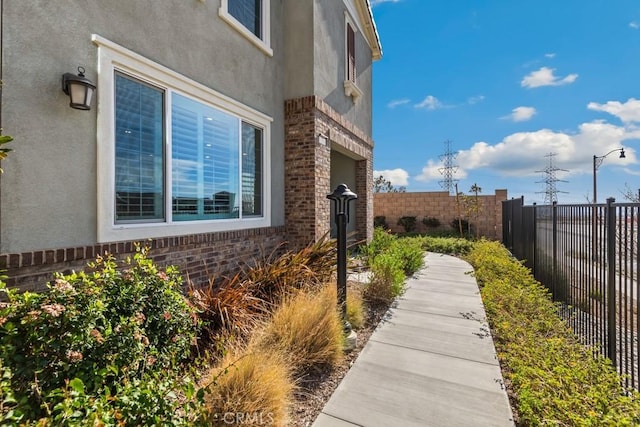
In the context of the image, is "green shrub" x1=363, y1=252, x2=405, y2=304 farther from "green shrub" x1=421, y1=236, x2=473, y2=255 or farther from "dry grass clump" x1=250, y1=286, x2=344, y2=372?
"green shrub" x1=421, y1=236, x2=473, y2=255

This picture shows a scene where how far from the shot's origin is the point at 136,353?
2.08 metres

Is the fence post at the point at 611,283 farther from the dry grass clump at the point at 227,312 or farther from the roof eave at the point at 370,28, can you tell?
the roof eave at the point at 370,28

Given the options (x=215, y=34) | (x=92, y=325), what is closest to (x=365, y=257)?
(x=215, y=34)

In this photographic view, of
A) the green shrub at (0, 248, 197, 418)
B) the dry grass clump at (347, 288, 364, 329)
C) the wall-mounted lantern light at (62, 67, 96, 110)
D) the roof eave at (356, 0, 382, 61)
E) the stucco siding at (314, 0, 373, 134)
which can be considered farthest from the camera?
the roof eave at (356, 0, 382, 61)

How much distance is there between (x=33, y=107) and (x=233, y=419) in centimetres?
324

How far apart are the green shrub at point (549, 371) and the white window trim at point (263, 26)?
20.4 ft

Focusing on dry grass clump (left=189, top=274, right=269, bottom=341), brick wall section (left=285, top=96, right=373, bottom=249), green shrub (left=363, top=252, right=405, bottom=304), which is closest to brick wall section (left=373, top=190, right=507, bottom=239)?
brick wall section (left=285, top=96, right=373, bottom=249)

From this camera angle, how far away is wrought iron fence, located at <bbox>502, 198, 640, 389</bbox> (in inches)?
117

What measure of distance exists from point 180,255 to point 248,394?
264 cm

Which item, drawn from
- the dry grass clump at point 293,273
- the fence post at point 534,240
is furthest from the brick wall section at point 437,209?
the dry grass clump at point 293,273

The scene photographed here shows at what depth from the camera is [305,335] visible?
10.4 feet

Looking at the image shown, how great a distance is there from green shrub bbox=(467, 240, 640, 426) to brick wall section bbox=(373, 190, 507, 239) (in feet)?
36.6

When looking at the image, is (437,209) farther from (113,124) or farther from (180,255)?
(113,124)

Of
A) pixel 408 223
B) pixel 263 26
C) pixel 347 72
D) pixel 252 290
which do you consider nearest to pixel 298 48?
pixel 263 26
